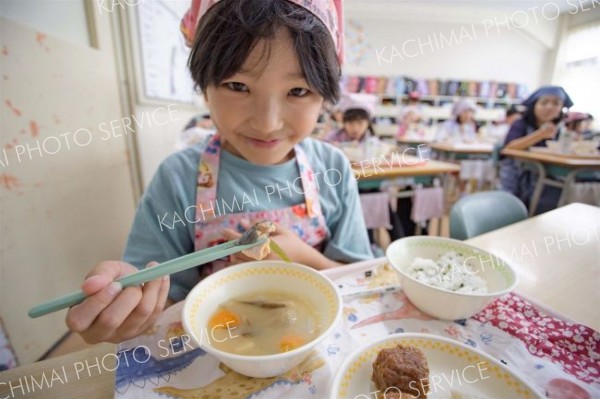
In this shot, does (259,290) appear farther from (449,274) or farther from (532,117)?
(532,117)

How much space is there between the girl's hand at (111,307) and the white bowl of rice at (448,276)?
49cm

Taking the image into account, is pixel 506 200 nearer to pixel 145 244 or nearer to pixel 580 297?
pixel 580 297

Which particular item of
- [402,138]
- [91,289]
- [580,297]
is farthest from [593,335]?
[402,138]

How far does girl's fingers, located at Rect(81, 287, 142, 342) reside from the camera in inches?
17.3

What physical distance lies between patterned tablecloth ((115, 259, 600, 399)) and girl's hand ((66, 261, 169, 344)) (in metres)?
0.05

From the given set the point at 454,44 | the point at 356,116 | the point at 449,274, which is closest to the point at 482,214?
the point at 449,274

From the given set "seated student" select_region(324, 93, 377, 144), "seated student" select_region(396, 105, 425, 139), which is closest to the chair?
"seated student" select_region(324, 93, 377, 144)

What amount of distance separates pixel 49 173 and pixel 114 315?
126 centimetres

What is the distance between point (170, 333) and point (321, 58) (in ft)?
2.13

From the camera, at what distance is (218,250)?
1.67 ft

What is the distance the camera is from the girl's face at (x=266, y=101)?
60 centimetres

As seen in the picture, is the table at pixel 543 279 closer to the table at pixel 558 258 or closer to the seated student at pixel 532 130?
the table at pixel 558 258

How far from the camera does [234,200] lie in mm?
878

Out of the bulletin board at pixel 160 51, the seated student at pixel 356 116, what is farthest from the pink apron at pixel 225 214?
the seated student at pixel 356 116
